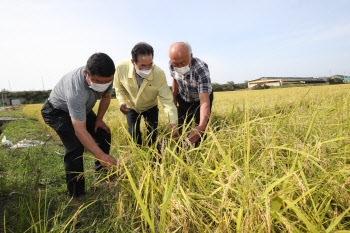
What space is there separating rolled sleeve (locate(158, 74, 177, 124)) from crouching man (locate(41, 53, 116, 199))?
0.77 metres

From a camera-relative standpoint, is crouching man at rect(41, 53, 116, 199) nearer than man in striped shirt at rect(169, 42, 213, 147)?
Yes

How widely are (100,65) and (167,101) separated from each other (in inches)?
45.6

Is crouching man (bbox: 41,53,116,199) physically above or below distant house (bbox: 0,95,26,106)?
below

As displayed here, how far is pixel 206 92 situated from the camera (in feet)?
9.09

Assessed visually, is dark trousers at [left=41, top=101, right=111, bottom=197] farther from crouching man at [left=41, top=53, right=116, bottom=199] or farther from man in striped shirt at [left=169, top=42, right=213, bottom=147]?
man in striped shirt at [left=169, top=42, right=213, bottom=147]

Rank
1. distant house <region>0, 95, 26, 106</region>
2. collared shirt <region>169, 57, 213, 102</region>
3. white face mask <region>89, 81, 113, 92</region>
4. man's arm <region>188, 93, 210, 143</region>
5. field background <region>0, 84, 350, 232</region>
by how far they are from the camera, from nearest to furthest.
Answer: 1. field background <region>0, 84, 350, 232</region>
2. white face mask <region>89, 81, 113, 92</region>
3. man's arm <region>188, 93, 210, 143</region>
4. collared shirt <region>169, 57, 213, 102</region>
5. distant house <region>0, 95, 26, 106</region>

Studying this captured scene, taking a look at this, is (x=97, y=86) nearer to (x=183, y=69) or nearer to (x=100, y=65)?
(x=100, y=65)

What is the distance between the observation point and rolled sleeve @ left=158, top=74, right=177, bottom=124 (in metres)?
2.90

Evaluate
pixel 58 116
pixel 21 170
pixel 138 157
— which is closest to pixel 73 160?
pixel 58 116

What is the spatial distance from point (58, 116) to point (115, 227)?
141 centimetres

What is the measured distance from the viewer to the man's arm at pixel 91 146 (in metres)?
1.90

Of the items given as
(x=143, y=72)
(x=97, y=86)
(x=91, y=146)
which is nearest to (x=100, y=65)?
(x=97, y=86)

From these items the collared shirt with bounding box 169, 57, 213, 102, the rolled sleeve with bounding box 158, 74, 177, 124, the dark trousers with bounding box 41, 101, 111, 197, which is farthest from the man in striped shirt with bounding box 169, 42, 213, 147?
the dark trousers with bounding box 41, 101, 111, 197

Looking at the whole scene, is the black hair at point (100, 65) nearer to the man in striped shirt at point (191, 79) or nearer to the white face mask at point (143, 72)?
the white face mask at point (143, 72)
